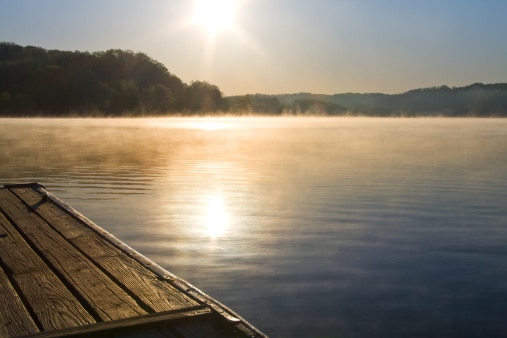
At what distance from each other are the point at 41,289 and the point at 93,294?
22.0 inches

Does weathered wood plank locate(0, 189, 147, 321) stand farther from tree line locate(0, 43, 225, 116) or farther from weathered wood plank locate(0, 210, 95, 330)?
tree line locate(0, 43, 225, 116)

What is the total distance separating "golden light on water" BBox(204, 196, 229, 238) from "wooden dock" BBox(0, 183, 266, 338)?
395 centimetres

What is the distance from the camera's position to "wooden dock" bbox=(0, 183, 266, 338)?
16.0ft

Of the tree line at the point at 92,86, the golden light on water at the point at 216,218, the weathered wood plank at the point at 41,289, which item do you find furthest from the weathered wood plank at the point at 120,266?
the tree line at the point at 92,86

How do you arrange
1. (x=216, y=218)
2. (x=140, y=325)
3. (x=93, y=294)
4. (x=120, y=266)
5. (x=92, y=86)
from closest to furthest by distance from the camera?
1. (x=140, y=325)
2. (x=93, y=294)
3. (x=120, y=266)
4. (x=216, y=218)
5. (x=92, y=86)

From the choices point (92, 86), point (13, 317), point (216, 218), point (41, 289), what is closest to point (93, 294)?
point (41, 289)

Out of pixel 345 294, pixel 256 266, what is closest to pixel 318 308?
pixel 345 294

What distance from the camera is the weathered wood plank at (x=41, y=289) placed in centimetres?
512

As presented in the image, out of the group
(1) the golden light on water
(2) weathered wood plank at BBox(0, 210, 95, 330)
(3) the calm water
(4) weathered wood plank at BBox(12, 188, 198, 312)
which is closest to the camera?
(2) weathered wood plank at BBox(0, 210, 95, 330)

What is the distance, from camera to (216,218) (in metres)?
Answer: 14.1

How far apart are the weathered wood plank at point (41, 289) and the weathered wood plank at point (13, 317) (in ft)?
0.13

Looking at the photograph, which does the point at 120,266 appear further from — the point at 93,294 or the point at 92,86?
the point at 92,86

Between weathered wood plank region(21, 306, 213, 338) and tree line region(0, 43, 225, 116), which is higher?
tree line region(0, 43, 225, 116)

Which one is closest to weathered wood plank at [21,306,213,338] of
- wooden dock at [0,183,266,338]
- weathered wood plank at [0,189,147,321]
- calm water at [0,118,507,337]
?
wooden dock at [0,183,266,338]
